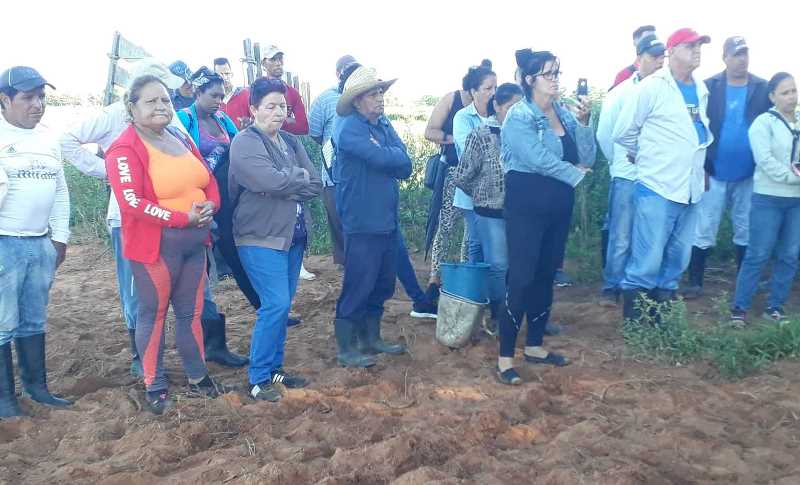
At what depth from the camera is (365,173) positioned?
15.5 ft

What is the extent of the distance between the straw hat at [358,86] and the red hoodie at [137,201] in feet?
4.37

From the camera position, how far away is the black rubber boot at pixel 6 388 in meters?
4.10

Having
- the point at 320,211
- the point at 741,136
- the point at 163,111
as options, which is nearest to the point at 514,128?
the point at 163,111

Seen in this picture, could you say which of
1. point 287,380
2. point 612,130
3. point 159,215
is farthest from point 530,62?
point 287,380

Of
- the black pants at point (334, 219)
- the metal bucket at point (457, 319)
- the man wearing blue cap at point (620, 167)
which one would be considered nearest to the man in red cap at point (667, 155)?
the man wearing blue cap at point (620, 167)

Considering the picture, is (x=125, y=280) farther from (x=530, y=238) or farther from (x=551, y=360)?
(x=551, y=360)

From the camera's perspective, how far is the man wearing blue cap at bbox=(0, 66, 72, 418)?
13.1ft

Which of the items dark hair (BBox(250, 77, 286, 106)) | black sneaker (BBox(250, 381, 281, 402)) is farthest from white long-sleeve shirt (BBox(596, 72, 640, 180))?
black sneaker (BBox(250, 381, 281, 402))

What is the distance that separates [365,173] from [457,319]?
50.0 inches

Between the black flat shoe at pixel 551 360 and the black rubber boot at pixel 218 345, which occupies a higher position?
the black flat shoe at pixel 551 360

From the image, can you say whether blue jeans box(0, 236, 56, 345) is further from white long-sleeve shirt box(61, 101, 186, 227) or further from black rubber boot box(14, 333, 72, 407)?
white long-sleeve shirt box(61, 101, 186, 227)

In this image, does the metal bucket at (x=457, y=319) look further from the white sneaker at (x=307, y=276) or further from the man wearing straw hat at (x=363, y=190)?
the white sneaker at (x=307, y=276)

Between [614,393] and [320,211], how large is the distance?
531 centimetres

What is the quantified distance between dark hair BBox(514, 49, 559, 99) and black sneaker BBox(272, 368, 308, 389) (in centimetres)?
230
